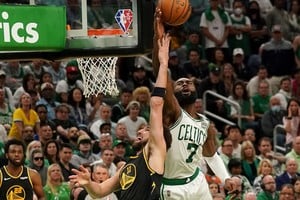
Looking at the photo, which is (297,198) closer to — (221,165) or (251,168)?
(251,168)

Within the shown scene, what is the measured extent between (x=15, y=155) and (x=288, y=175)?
442 cm

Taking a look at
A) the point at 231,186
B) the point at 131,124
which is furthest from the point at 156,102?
the point at 131,124

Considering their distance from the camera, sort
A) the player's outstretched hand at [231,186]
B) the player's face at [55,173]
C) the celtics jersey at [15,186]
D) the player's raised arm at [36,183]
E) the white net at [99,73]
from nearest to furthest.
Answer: the white net at [99,73]
the celtics jersey at [15,186]
the player's raised arm at [36,183]
the player's outstretched hand at [231,186]
the player's face at [55,173]

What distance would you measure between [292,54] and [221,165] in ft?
28.5

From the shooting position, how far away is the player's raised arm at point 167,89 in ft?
31.3

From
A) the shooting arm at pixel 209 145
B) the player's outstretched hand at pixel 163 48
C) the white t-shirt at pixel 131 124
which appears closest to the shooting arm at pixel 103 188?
the player's outstretched hand at pixel 163 48

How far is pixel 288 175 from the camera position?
1461cm

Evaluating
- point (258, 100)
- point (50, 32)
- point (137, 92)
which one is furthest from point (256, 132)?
point (50, 32)

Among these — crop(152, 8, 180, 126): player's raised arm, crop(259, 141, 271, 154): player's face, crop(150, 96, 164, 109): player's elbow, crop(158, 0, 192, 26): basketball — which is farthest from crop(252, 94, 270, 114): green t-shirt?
crop(150, 96, 164, 109): player's elbow

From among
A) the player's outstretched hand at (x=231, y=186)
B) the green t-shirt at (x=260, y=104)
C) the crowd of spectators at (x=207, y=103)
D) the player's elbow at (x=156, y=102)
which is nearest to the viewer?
the player's elbow at (x=156, y=102)

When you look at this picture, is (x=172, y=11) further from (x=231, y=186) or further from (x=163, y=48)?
(x=231, y=186)

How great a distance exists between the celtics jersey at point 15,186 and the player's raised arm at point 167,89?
2.26 metres

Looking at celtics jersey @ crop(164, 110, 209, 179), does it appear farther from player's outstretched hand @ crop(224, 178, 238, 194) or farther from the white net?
player's outstretched hand @ crop(224, 178, 238, 194)

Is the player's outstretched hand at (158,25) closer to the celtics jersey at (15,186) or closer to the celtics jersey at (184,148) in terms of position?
the celtics jersey at (184,148)
